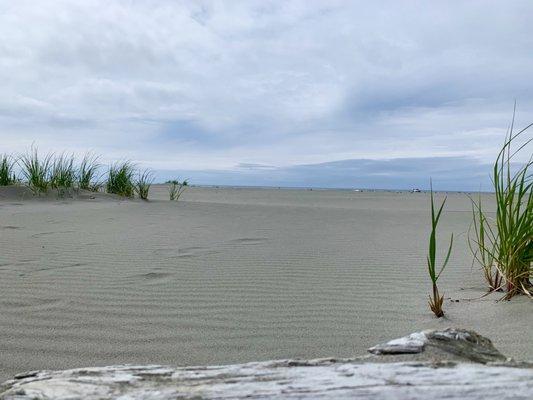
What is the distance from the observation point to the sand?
234 centimetres

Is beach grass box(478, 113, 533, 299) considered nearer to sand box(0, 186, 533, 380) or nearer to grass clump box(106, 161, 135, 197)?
sand box(0, 186, 533, 380)

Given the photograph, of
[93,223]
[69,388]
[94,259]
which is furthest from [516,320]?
[93,223]

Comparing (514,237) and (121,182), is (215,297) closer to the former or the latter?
(514,237)

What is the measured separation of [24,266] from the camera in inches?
153

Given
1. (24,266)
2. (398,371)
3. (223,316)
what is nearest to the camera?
(398,371)

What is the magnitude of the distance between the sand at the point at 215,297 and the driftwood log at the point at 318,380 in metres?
0.70

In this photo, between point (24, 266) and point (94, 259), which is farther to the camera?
point (94, 259)

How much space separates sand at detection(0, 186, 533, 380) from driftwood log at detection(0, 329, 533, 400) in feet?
2.30

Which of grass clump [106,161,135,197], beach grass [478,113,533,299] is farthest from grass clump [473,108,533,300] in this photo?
grass clump [106,161,135,197]

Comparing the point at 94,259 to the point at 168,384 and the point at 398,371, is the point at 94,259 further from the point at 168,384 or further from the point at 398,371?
the point at 398,371

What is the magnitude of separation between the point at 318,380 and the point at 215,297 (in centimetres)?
189

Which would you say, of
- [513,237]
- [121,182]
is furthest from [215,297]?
[121,182]

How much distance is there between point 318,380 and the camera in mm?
1365

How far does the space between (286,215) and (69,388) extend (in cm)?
751
